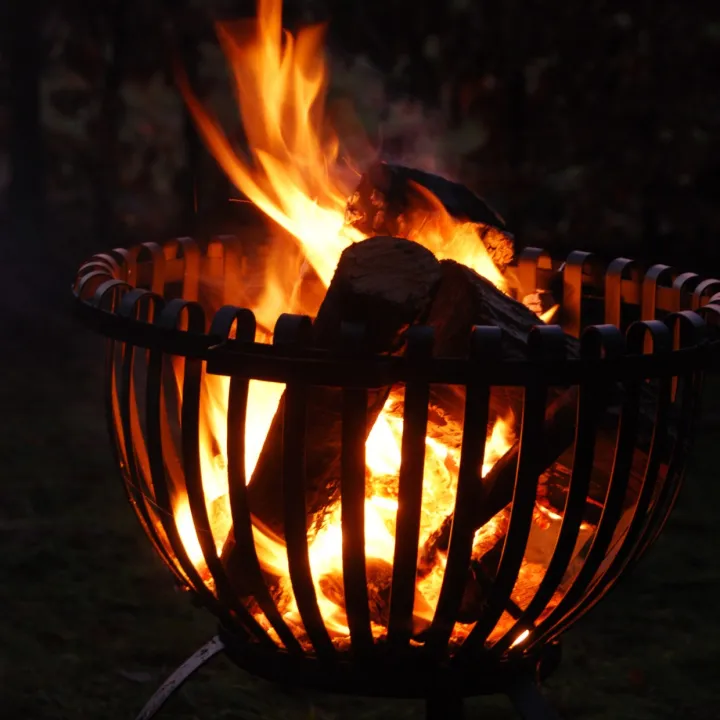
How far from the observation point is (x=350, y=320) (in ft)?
5.65

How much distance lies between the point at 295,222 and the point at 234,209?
3.15 metres

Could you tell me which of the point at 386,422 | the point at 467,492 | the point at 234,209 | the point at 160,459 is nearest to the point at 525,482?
the point at 467,492

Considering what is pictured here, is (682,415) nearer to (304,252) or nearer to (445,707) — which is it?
(445,707)

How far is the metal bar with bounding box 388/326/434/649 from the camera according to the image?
1500 millimetres

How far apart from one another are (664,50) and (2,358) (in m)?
3.43

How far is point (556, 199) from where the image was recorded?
472 cm

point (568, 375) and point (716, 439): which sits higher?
point (568, 375)

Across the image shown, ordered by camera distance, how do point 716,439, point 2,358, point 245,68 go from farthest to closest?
point 2,358, point 716,439, point 245,68

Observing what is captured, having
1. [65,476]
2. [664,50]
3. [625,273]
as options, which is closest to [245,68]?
[625,273]

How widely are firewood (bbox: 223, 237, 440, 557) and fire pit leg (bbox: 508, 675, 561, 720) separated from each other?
0.51 metres

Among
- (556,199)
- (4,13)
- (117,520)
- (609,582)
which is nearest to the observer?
(609,582)

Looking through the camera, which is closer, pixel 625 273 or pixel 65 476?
pixel 625 273

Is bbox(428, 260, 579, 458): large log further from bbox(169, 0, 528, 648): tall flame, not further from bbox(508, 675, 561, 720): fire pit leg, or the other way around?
bbox(508, 675, 561, 720): fire pit leg

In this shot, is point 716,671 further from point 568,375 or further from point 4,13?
point 4,13
